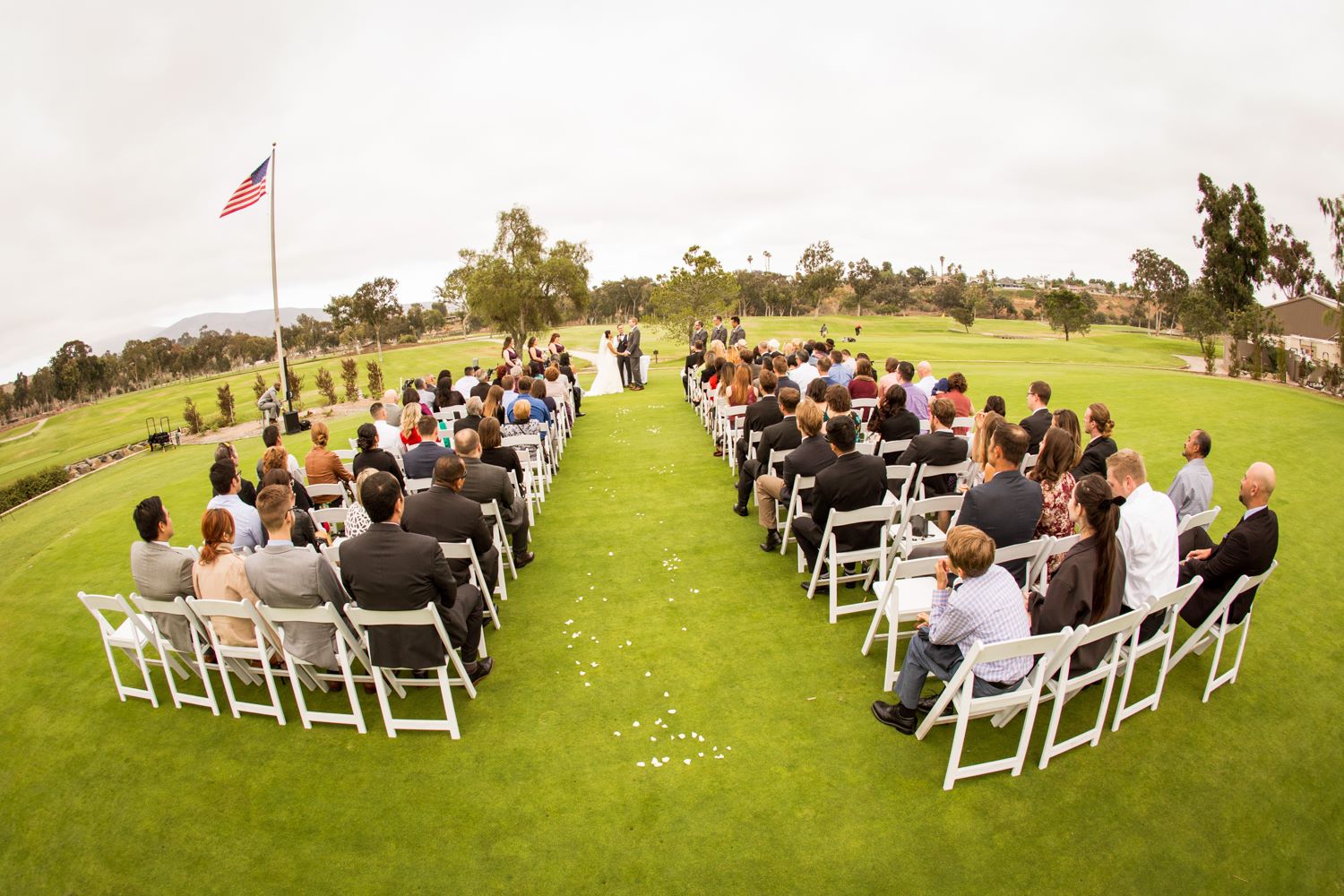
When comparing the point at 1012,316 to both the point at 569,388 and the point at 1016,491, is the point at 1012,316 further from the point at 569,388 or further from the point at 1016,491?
the point at 1016,491

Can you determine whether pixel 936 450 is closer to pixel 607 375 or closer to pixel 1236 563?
pixel 1236 563

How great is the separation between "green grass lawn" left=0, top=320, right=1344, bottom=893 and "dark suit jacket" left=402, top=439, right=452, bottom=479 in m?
1.77

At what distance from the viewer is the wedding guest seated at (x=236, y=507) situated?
5.74 meters

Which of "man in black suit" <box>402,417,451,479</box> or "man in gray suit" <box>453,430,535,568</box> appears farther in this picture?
"man in black suit" <box>402,417,451,479</box>

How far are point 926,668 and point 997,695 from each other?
0.48 meters

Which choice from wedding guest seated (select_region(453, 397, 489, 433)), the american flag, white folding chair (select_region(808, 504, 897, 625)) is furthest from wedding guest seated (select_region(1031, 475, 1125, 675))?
the american flag

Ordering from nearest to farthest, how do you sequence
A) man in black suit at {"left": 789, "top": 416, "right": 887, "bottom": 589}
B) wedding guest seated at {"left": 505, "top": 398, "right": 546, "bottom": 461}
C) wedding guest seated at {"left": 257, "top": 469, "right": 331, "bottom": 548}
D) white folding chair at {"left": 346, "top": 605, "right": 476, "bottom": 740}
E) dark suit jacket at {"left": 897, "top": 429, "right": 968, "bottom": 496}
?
white folding chair at {"left": 346, "top": 605, "right": 476, "bottom": 740}
wedding guest seated at {"left": 257, "top": 469, "right": 331, "bottom": 548}
man in black suit at {"left": 789, "top": 416, "right": 887, "bottom": 589}
dark suit jacket at {"left": 897, "top": 429, "right": 968, "bottom": 496}
wedding guest seated at {"left": 505, "top": 398, "right": 546, "bottom": 461}

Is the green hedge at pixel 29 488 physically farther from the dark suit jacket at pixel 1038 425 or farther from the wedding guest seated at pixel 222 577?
the dark suit jacket at pixel 1038 425

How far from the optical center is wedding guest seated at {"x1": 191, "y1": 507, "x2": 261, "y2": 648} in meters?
4.73

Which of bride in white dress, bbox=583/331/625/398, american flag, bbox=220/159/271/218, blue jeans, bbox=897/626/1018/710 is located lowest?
blue jeans, bbox=897/626/1018/710

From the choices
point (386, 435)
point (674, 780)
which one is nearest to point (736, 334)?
point (386, 435)

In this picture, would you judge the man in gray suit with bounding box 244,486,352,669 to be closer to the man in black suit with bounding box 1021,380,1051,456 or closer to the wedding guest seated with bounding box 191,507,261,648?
the wedding guest seated with bounding box 191,507,261,648

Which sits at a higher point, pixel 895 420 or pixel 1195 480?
pixel 895 420

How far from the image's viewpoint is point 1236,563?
4527 millimetres
